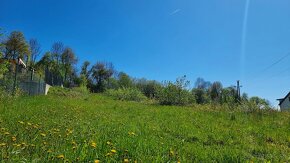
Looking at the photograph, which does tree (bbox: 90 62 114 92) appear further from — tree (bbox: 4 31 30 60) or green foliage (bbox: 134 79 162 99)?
tree (bbox: 4 31 30 60)

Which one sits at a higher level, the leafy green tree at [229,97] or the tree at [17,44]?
the tree at [17,44]

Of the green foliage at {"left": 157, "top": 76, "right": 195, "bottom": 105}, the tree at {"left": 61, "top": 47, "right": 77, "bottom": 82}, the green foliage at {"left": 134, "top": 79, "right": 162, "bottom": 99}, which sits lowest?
the green foliage at {"left": 157, "top": 76, "right": 195, "bottom": 105}

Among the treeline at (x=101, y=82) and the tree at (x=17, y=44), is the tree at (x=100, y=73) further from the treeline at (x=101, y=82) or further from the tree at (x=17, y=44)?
the tree at (x=17, y=44)

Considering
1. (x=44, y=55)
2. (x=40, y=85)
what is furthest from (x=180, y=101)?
(x=44, y=55)

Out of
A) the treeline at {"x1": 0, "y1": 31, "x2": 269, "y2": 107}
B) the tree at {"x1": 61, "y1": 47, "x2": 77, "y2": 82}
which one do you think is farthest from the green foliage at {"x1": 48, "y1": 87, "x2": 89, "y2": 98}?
the tree at {"x1": 61, "y1": 47, "x2": 77, "y2": 82}

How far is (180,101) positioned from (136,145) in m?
19.6

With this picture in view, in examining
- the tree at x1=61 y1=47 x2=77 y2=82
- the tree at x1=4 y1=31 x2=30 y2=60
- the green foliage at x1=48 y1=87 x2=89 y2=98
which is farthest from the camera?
the tree at x1=61 y1=47 x2=77 y2=82

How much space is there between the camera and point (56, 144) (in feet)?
12.4

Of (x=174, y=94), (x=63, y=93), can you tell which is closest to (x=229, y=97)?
(x=174, y=94)

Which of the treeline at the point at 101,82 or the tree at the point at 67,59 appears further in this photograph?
the tree at the point at 67,59

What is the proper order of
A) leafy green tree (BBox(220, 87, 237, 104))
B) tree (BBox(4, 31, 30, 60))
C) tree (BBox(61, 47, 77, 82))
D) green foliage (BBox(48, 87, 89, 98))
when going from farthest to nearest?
tree (BBox(61, 47, 77, 82))
tree (BBox(4, 31, 30, 60))
green foliage (BBox(48, 87, 89, 98))
leafy green tree (BBox(220, 87, 237, 104))

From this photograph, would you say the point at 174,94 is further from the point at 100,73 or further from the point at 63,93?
the point at 100,73

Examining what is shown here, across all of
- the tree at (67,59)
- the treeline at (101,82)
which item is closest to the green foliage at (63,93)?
the treeline at (101,82)

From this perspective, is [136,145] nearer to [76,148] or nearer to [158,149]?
[158,149]
